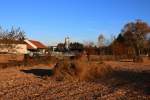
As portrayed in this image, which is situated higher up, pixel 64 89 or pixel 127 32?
pixel 127 32

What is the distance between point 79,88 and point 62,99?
338cm

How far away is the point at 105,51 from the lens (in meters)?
87.6

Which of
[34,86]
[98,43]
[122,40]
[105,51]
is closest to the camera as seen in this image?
[34,86]

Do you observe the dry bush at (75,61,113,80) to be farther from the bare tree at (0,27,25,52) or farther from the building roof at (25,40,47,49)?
the building roof at (25,40,47,49)

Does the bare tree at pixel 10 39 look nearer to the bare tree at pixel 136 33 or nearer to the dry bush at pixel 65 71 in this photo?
the dry bush at pixel 65 71

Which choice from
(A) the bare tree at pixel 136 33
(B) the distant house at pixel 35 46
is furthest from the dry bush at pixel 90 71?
(B) the distant house at pixel 35 46

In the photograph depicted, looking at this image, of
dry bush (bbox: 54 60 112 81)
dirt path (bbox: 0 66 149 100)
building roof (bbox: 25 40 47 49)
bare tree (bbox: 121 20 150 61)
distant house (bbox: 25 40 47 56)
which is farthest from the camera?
building roof (bbox: 25 40 47 49)

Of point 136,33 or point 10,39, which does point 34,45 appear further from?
point 10,39

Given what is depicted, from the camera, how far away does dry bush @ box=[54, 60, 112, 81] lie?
22.7 m

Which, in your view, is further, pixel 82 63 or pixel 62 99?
pixel 82 63

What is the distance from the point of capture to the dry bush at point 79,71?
2272cm

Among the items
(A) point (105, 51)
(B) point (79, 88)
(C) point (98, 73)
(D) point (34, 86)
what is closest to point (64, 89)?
(B) point (79, 88)

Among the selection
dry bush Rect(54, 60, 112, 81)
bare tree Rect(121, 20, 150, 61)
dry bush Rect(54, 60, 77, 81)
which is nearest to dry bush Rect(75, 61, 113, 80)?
dry bush Rect(54, 60, 112, 81)

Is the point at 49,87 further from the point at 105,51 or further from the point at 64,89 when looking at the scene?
the point at 105,51
